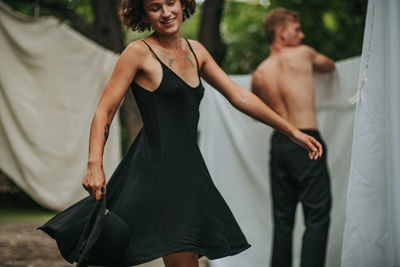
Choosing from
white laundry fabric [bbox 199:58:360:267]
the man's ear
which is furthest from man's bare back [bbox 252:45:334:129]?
white laundry fabric [bbox 199:58:360:267]

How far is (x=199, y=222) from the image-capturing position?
2.28 m

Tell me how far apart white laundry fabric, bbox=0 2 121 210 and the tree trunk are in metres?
1.47

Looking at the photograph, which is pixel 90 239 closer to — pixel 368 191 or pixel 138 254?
pixel 138 254

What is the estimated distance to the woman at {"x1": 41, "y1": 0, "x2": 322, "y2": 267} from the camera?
→ 219cm

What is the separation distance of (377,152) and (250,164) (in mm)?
2377

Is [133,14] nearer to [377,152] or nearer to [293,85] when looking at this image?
[377,152]

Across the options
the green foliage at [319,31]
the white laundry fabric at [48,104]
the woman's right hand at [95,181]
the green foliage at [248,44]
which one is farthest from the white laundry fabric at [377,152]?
the green foliage at [248,44]

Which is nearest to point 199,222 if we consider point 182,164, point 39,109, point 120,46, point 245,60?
point 182,164

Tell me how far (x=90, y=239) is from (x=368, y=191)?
1.30 metres

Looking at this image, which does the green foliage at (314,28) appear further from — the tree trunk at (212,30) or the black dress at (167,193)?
the black dress at (167,193)

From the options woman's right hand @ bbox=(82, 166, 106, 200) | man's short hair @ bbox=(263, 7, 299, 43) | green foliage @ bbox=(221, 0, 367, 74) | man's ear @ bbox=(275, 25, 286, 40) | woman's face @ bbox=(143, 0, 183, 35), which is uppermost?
green foliage @ bbox=(221, 0, 367, 74)

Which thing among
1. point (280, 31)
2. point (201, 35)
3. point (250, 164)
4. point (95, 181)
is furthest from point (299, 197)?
point (201, 35)

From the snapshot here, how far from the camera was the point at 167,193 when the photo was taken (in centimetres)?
228

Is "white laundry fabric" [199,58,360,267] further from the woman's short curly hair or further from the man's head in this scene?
the woman's short curly hair
